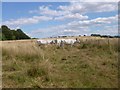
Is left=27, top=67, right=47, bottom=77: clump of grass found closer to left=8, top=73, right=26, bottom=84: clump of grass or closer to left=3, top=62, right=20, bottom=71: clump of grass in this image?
left=8, top=73, right=26, bottom=84: clump of grass

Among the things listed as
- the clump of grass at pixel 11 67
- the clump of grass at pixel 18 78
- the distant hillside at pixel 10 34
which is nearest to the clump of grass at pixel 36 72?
the clump of grass at pixel 18 78

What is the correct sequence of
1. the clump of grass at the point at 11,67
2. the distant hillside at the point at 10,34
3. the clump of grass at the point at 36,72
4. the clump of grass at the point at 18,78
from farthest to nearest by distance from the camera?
the distant hillside at the point at 10,34
the clump of grass at the point at 11,67
the clump of grass at the point at 36,72
the clump of grass at the point at 18,78

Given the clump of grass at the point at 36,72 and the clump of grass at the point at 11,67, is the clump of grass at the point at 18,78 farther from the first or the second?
the clump of grass at the point at 11,67

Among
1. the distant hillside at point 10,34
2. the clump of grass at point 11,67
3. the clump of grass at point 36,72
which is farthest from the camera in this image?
the distant hillside at point 10,34

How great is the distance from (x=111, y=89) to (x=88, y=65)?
2632 mm

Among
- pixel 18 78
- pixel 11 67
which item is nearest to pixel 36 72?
pixel 18 78

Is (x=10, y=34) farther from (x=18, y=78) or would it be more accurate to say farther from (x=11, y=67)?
(x=18, y=78)

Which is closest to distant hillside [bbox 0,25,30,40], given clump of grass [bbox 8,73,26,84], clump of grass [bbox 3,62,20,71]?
clump of grass [bbox 3,62,20,71]

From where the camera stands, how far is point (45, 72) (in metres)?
7.12

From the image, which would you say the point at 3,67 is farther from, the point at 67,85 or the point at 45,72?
the point at 67,85

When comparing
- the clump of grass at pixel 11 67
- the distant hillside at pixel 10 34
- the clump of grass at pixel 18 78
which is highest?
the distant hillside at pixel 10 34

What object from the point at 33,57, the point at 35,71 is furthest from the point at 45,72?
the point at 33,57

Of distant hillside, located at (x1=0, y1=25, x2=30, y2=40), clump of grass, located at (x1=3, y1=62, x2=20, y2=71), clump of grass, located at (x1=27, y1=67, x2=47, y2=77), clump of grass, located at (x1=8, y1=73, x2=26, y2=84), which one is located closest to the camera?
clump of grass, located at (x1=8, y1=73, x2=26, y2=84)

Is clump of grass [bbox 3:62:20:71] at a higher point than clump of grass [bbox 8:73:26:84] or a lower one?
higher
